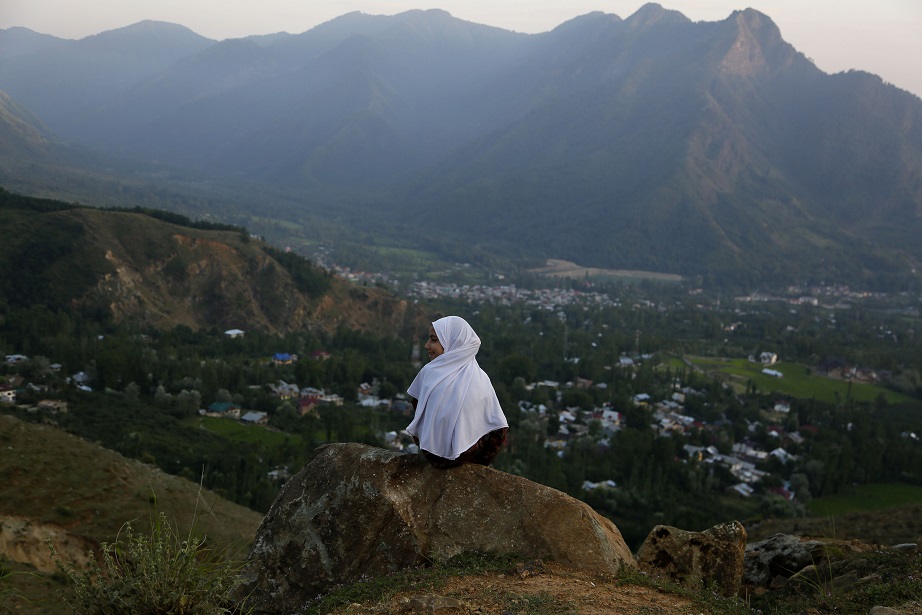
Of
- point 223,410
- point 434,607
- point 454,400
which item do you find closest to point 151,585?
point 434,607

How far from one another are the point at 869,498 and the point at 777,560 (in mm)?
35921

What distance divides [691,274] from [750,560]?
496 ft

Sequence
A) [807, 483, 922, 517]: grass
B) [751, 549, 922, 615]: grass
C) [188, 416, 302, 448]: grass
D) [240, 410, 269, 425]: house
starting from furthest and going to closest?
[240, 410, 269, 425]: house → [188, 416, 302, 448]: grass → [807, 483, 922, 517]: grass → [751, 549, 922, 615]: grass

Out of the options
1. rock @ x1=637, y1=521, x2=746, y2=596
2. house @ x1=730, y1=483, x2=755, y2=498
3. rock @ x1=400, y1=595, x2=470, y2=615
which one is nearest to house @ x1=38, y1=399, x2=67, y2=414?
rock @ x1=637, y1=521, x2=746, y2=596

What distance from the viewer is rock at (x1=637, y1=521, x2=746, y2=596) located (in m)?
8.67

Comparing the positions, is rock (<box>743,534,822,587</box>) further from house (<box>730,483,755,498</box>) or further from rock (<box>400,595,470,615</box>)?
house (<box>730,483,755,498</box>)

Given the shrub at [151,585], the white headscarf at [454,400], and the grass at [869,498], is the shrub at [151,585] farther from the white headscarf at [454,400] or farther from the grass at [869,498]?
the grass at [869,498]

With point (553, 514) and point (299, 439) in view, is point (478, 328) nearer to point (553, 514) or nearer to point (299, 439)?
point (299, 439)

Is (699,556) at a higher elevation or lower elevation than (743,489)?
higher

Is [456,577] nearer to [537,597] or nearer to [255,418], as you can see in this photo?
[537,597]

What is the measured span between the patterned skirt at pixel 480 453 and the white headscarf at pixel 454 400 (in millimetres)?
91

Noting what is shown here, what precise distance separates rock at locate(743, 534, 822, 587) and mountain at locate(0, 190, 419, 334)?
6279cm

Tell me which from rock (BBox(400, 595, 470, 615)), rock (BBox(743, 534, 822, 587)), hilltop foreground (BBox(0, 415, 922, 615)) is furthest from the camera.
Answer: rock (BBox(743, 534, 822, 587))

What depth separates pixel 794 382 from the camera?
7275cm
